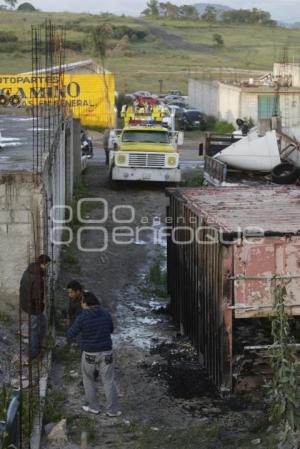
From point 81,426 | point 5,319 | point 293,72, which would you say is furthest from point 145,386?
point 293,72

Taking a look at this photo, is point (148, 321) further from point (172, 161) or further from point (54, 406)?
point (172, 161)

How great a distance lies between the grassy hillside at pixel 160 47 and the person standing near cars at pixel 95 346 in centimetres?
5459

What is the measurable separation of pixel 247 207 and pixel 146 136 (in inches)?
575

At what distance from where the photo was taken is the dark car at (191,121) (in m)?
45.3

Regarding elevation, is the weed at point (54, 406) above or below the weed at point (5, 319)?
below

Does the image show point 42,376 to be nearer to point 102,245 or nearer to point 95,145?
point 102,245

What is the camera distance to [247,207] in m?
11.4

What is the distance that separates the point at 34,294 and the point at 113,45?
277 feet

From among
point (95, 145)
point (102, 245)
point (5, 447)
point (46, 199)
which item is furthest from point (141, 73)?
point (5, 447)

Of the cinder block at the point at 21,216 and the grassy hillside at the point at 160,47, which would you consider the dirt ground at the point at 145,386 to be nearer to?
the cinder block at the point at 21,216

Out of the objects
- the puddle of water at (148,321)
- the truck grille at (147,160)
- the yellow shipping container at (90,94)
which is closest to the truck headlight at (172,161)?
the truck grille at (147,160)

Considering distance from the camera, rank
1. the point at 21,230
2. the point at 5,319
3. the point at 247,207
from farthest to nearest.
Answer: the point at 21,230 → the point at 5,319 → the point at 247,207

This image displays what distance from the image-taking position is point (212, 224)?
1001 cm

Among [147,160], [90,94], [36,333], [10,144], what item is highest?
[10,144]
